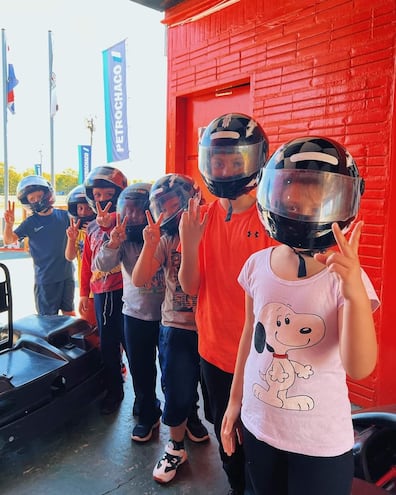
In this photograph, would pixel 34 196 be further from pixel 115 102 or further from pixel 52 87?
pixel 52 87

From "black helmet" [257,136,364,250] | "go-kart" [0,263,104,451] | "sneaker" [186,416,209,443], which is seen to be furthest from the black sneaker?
"black helmet" [257,136,364,250]

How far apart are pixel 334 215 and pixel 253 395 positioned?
0.62 meters

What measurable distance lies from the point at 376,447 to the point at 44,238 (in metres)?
3.24

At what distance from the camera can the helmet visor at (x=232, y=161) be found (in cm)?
169

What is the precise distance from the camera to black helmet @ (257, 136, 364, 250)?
116cm

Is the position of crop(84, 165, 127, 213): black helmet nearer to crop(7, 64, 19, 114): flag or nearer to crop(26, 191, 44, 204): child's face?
crop(26, 191, 44, 204): child's face

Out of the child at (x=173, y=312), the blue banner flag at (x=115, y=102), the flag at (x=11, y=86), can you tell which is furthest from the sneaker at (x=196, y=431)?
the flag at (x=11, y=86)

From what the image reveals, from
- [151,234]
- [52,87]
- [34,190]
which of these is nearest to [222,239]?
[151,234]

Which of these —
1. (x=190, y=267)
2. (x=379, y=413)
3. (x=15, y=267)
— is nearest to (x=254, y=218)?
(x=190, y=267)

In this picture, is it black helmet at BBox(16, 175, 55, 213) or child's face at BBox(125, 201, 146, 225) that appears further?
black helmet at BBox(16, 175, 55, 213)

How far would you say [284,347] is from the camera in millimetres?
1241

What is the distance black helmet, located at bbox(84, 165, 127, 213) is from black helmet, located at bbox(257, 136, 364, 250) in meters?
1.89

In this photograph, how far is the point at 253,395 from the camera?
4.32 ft

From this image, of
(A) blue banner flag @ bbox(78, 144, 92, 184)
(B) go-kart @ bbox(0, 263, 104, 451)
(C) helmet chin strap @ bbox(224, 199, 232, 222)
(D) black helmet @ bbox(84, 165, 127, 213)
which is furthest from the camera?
(A) blue banner flag @ bbox(78, 144, 92, 184)
